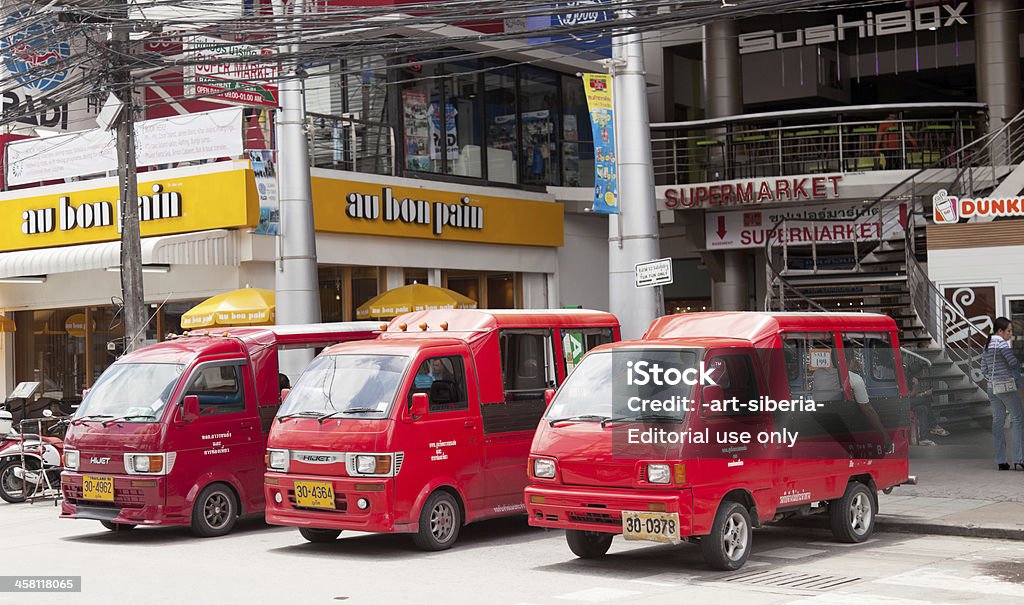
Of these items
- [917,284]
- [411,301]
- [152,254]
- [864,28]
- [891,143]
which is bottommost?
[917,284]

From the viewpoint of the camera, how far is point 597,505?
10.4 meters

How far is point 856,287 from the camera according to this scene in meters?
22.7

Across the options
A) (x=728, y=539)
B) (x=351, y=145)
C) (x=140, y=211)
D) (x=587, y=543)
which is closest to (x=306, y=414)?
(x=587, y=543)

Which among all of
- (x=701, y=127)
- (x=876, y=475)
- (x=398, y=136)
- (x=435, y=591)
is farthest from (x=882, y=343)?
(x=701, y=127)

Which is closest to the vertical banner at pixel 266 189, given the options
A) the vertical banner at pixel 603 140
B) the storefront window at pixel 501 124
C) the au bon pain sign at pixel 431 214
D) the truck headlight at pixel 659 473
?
the au bon pain sign at pixel 431 214

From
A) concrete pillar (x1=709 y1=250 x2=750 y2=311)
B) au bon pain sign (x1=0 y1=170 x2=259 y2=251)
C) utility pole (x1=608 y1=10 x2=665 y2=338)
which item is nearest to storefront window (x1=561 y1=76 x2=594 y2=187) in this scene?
concrete pillar (x1=709 y1=250 x2=750 y2=311)

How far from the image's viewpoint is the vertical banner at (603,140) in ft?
53.3

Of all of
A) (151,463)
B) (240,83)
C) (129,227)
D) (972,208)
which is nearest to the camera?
(151,463)

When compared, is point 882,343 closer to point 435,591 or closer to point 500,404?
point 500,404

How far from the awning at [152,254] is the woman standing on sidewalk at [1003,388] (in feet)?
41.4

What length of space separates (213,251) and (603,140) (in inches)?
335

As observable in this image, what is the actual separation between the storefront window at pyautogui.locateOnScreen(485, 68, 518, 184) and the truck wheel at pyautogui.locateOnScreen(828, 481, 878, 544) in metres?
17.5

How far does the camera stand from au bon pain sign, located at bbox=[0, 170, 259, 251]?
21.6m

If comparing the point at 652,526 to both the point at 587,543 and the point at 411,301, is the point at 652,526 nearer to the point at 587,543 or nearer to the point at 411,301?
the point at 587,543
